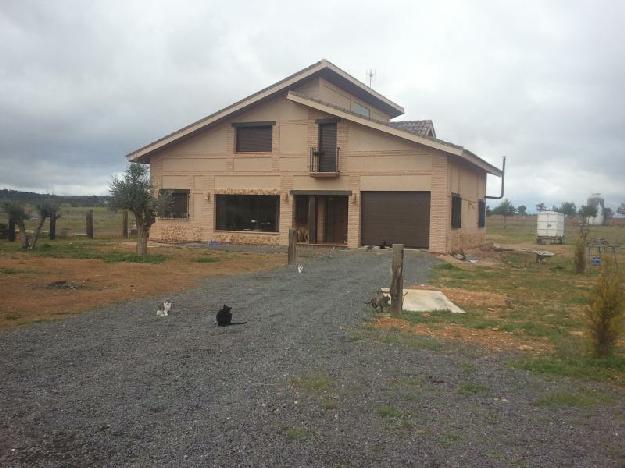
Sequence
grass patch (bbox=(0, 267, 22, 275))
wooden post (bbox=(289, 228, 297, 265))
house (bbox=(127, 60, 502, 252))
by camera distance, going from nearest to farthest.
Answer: grass patch (bbox=(0, 267, 22, 275))
wooden post (bbox=(289, 228, 297, 265))
house (bbox=(127, 60, 502, 252))

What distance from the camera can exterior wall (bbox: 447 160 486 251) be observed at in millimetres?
22766

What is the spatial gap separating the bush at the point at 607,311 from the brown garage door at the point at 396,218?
591 inches

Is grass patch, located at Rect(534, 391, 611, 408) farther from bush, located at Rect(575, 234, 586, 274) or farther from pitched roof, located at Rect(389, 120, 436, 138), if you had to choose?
pitched roof, located at Rect(389, 120, 436, 138)

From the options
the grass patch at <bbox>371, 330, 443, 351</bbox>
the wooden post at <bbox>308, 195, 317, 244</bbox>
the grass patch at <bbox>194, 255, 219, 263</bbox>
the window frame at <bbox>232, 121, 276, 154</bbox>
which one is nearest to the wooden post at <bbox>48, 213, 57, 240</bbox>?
the window frame at <bbox>232, 121, 276, 154</bbox>

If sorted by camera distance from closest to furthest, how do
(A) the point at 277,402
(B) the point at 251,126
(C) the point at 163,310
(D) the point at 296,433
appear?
1. (D) the point at 296,433
2. (A) the point at 277,402
3. (C) the point at 163,310
4. (B) the point at 251,126

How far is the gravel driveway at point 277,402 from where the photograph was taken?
13.2ft

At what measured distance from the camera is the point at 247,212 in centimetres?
2502

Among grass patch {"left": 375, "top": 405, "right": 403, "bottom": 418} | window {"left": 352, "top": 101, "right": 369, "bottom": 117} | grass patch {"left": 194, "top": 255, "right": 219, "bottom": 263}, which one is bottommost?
grass patch {"left": 375, "top": 405, "right": 403, "bottom": 418}

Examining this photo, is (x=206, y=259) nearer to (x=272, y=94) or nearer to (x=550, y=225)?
(x=272, y=94)

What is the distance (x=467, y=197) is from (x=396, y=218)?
5374 millimetres

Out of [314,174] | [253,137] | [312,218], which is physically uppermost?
[253,137]

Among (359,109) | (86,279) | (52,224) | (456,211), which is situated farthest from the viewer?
(359,109)

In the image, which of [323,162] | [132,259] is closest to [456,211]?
[323,162]

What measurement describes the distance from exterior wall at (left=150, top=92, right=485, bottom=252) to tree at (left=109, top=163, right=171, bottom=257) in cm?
591
